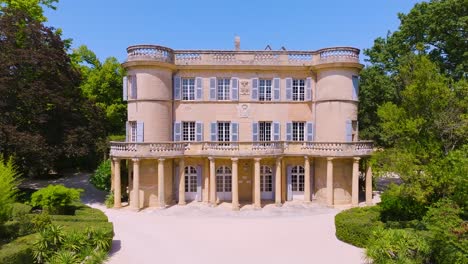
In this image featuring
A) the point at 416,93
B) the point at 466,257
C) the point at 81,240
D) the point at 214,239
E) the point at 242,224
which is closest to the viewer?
the point at 466,257

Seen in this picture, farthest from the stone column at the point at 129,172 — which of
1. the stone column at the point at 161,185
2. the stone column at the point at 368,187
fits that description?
the stone column at the point at 368,187

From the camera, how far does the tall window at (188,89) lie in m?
26.8

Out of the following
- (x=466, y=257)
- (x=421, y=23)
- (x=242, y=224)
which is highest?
(x=421, y=23)

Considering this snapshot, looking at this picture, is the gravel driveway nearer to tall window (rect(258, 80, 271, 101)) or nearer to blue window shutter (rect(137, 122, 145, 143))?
blue window shutter (rect(137, 122, 145, 143))

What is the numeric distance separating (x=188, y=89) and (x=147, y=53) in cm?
438

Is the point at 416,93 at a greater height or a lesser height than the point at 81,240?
greater

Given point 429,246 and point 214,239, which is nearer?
point 429,246

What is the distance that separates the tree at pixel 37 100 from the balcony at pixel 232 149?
3825 millimetres

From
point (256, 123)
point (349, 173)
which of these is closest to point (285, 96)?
point (256, 123)

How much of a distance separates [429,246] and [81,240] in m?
15.0

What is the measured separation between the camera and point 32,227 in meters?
15.9

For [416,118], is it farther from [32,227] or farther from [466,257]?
[32,227]

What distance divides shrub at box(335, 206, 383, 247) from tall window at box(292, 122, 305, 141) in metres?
10.2

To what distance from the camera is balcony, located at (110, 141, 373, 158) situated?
78.0 feet
